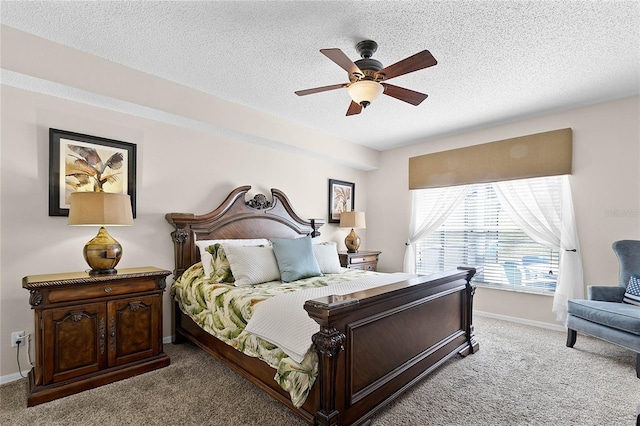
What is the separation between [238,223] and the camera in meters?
3.73

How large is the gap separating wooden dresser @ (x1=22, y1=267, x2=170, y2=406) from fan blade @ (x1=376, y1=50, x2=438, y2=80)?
7.90 feet

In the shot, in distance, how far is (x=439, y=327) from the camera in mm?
2689

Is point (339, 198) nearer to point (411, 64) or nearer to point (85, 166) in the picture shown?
point (411, 64)

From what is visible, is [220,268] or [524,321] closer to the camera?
[220,268]

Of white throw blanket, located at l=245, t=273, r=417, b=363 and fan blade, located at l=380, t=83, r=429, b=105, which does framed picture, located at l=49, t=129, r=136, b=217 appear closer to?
white throw blanket, located at l=245, t=273, r=417, b=363

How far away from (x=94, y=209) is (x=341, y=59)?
6.87ft

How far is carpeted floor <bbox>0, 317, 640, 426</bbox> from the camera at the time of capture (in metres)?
1.97

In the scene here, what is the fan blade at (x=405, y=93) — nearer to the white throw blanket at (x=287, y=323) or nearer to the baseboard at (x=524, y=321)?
the white throw blanket at (x=287, y=323)

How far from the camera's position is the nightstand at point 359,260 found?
178 inches

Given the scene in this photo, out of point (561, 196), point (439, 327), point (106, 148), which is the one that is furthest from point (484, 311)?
Result: point (106, 148)

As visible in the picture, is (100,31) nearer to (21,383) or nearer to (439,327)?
(21,383)

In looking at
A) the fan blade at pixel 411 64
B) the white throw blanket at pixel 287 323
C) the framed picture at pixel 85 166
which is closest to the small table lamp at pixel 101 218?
the framed picture at pixel 85 166

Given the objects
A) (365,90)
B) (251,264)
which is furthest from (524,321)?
(365,90)

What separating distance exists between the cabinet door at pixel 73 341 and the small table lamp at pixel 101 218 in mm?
330
